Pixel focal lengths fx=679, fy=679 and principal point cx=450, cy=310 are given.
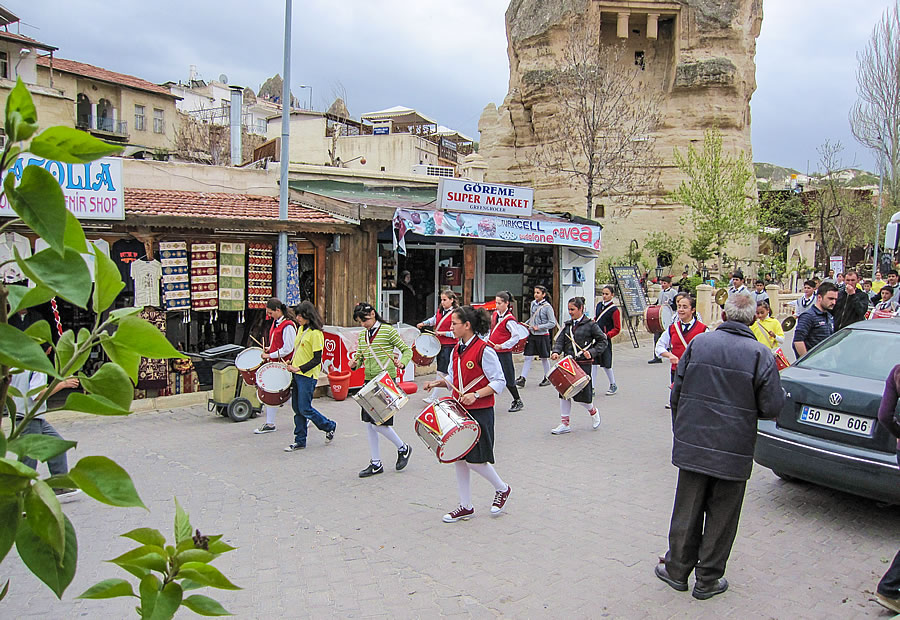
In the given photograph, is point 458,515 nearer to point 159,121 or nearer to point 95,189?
point 95,189

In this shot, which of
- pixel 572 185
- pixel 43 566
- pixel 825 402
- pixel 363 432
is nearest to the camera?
pixel 43 566

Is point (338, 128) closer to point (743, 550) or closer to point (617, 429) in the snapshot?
point (617, 429)

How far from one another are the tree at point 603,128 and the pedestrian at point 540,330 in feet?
49.0

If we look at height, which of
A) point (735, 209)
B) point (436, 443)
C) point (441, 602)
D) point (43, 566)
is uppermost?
point (735, 209)

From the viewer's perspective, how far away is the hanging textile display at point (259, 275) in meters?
12.2

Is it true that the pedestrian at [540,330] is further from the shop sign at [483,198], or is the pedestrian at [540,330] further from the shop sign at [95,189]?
the shop sign at [95,189]

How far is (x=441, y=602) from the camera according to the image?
452 cm

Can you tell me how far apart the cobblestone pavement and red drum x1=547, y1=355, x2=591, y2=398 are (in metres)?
0.71

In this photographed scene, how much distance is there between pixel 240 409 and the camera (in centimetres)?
1002

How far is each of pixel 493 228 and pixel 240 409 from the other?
22.4 ft

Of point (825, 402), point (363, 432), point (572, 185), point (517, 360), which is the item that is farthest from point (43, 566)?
point (572, 185)

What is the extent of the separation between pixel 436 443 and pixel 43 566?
4.56 metres

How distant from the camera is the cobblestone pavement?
4500 mm

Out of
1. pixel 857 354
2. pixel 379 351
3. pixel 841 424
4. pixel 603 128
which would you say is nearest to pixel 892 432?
pixel 841 424
